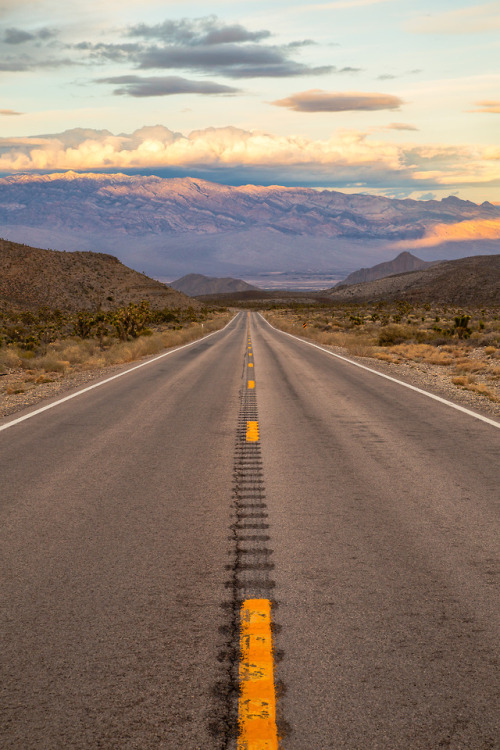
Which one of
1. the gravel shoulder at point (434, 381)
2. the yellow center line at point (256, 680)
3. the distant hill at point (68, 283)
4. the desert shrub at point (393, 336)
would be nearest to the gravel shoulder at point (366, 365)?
the gravel shoulder at point (434, 381)

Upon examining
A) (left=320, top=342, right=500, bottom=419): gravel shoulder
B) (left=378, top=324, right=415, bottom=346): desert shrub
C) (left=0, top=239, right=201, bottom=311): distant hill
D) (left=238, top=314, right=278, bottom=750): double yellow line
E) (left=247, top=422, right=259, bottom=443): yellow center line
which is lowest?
(left=238, top=314, right=278, bottom=750): double yellow line

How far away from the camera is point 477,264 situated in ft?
498

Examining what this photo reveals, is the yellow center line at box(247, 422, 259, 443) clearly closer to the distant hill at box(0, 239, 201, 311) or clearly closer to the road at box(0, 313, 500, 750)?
the road at box(0, 313, 500, 750)

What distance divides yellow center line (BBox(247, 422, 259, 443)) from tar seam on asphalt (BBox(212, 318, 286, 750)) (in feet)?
1.04

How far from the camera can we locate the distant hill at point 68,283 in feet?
290

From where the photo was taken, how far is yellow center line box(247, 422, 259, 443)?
359 inches

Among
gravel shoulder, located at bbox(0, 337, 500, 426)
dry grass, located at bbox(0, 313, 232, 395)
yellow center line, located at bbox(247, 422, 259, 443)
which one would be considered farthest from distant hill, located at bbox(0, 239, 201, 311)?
yellow center line, located at bbox(247, 422, 259, 443)

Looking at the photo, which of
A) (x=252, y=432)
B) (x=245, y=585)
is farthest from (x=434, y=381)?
(x=245, y=585)

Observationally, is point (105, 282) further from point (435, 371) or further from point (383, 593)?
point (383, 593)

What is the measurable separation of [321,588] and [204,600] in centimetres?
78

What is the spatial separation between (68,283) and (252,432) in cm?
9254

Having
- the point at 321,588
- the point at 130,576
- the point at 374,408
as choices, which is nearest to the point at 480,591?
the point at 321,588

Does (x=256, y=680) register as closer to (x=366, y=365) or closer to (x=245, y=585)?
(x=245, y=585)

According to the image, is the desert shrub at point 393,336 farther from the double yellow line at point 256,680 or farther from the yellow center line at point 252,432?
the double yellow line at point 256,680
